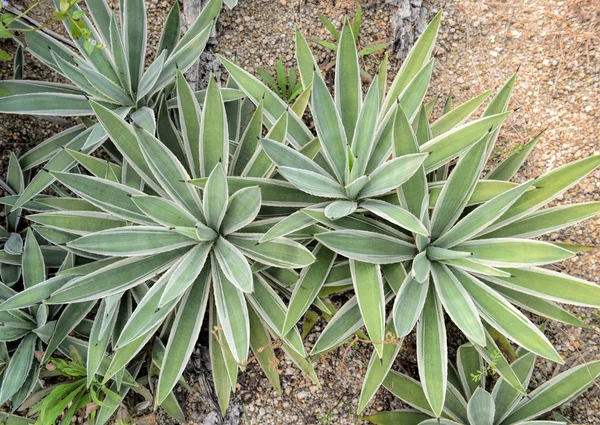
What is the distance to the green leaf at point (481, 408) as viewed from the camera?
170 cm

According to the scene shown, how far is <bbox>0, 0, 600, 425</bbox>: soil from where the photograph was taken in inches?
80.9

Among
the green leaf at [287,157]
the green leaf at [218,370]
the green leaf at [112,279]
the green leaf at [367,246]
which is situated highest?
the green leaf at [287,157]

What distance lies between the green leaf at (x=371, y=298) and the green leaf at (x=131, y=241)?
63 centimetres

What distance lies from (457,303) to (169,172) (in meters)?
1.09

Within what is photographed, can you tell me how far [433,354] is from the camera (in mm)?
1582

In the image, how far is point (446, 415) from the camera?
1861 mm

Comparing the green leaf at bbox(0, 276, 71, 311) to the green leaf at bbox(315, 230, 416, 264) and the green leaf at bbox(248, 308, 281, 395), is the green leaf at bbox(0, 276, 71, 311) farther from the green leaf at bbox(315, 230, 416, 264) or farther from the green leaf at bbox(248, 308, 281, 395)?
the green leaf at bbox(315, 230, 416, 264)

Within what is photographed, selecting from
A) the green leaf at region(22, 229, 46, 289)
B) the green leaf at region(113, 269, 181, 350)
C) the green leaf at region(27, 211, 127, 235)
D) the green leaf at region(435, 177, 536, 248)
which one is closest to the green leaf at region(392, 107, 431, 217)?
the green leaf at region(435, 177, 536, 248)

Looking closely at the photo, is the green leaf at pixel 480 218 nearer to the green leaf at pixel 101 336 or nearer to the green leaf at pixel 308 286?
the green leaf at pixel 308 286

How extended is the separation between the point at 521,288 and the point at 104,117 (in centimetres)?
159

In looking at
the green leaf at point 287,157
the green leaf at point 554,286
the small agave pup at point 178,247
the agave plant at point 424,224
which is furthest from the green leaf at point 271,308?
the green leaf at point 554,286

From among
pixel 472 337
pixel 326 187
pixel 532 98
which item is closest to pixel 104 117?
pixel 326 187

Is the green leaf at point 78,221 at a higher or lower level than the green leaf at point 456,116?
lower

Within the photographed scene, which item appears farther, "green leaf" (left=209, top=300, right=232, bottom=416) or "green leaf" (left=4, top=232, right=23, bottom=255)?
"green leaf" (left=4, top=232, right=23, bottom=255)
